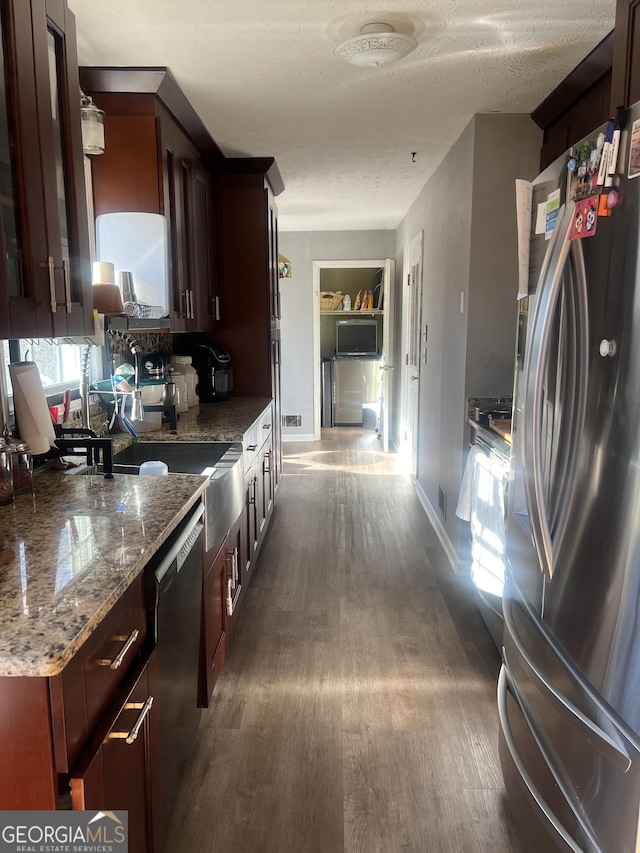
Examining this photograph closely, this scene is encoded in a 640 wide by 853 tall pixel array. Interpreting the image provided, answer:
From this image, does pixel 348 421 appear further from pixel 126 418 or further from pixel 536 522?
pixel 536 522

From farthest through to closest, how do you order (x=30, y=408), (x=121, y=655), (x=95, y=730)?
1. (x=30, y=408)
2. (x=121, y=655)
3. (x=95, y=730)

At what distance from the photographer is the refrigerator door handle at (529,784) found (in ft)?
4.18

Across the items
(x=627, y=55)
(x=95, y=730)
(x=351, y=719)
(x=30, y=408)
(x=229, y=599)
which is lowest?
(x=351, y=719)

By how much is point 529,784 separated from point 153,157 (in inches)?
101

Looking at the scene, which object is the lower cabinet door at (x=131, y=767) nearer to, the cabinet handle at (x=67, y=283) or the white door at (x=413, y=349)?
the cabinet handle at (x=67, y=283)

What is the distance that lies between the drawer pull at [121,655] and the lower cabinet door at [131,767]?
67mm

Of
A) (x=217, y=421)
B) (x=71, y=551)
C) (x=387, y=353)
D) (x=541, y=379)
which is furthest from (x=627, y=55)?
(x=387, y=353)

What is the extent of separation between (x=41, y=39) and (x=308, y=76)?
1303mm

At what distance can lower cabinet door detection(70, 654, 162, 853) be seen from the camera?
1.00 m

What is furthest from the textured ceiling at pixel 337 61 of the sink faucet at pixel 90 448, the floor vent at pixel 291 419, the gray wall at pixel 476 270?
the floor vent at pixel 291 419

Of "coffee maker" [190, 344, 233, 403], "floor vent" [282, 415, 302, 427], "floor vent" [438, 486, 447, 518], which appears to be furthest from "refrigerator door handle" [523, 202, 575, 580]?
"floor vent" [282, 415, 302, 427]

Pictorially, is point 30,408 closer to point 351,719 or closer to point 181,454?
point 181,454

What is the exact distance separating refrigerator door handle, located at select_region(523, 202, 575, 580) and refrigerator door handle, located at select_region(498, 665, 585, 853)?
0.52 metres

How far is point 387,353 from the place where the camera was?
21.0ft
